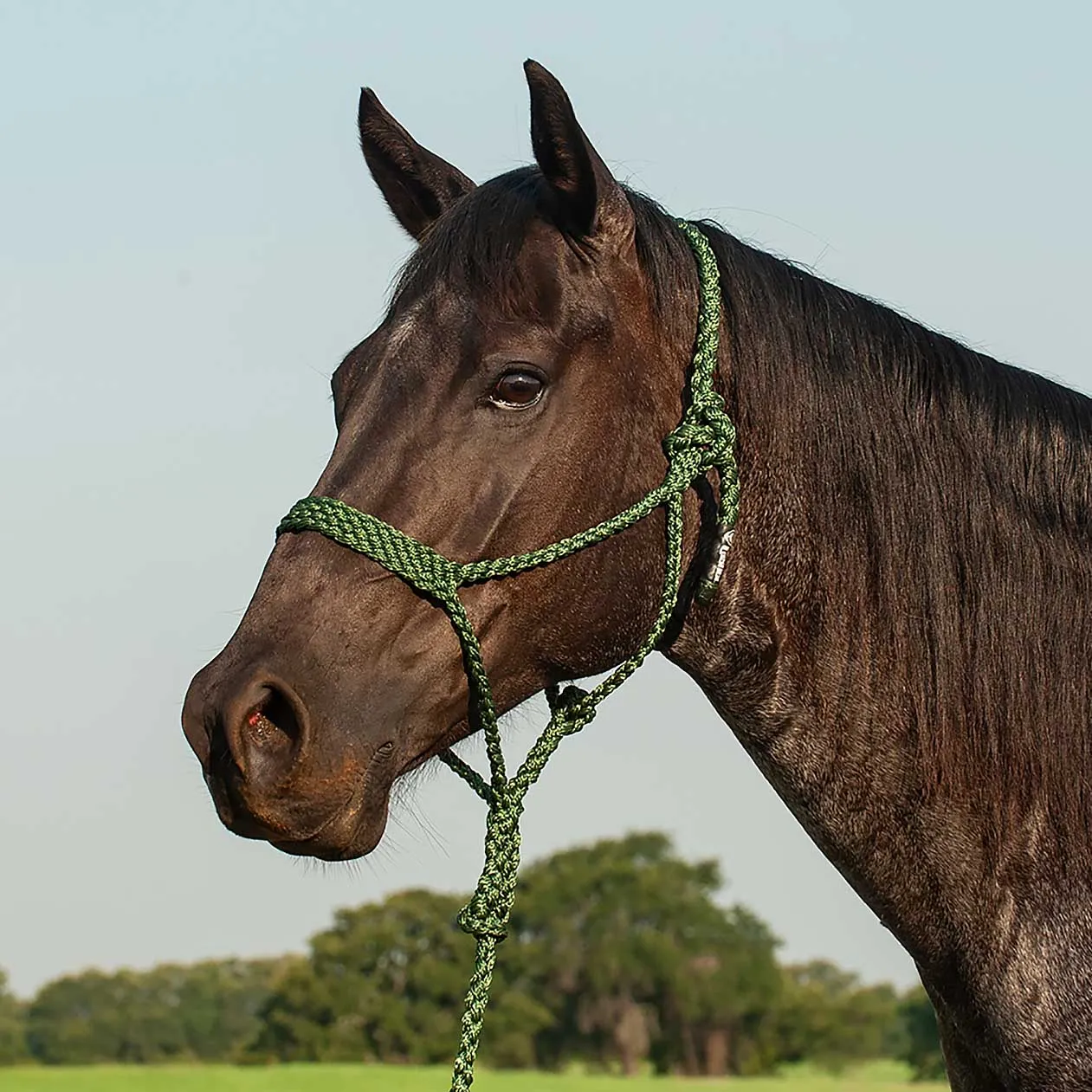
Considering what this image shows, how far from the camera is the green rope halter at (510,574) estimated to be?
339 centimetres

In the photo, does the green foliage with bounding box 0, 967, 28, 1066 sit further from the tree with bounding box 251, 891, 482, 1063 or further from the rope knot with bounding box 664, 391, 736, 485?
the rope knot with bounding box 664, 391, 736, 485

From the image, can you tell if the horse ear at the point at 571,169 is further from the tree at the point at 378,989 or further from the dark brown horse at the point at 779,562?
the tree at the point at 378,989

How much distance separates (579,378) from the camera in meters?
3.60

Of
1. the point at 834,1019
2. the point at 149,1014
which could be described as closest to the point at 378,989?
the point at 149,1014

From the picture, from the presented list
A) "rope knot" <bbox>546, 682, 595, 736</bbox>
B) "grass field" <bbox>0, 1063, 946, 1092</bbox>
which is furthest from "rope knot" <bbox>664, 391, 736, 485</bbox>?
"grass field" <bbox>0, 1063, 946, 1092</bbox>

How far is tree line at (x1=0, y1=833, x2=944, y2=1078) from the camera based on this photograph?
1040 inches

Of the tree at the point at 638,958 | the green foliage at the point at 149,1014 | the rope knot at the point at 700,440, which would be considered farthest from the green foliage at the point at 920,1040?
the rope knot at the point at 700,440

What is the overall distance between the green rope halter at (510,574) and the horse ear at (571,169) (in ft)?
0.95

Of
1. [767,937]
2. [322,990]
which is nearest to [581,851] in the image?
[767,937]

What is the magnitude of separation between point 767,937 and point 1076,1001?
39289 millimetres

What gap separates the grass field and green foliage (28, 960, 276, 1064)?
5.20 m

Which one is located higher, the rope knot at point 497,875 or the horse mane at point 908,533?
the horse mane at point 908,533

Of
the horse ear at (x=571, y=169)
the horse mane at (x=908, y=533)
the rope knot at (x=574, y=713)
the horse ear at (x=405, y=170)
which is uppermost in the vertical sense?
the horse ear at (x=405, y=170)

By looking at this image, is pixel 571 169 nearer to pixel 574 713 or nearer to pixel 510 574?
pixel 510 574
